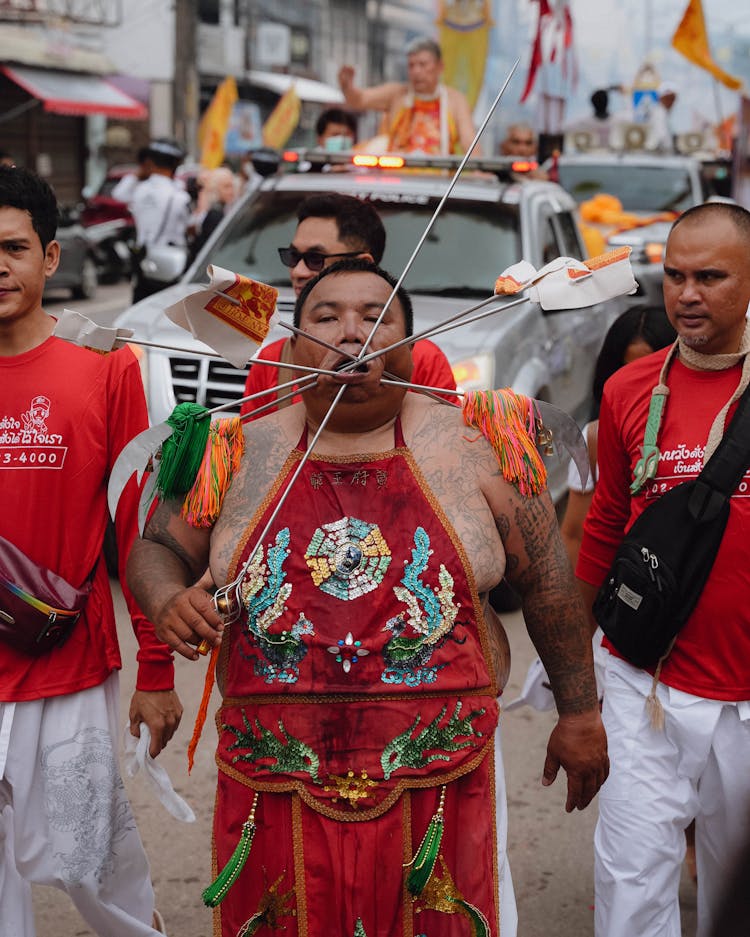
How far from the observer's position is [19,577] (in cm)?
362

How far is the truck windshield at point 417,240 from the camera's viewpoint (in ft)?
27.4

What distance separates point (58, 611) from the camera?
3.63 m

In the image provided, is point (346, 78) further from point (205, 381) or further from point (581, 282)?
point (581, 282)

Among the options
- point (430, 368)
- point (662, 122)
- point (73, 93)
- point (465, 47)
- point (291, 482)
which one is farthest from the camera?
point (73, 93)

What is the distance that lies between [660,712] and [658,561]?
40cm

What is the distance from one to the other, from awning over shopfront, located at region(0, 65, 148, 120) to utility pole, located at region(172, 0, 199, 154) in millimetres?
7444

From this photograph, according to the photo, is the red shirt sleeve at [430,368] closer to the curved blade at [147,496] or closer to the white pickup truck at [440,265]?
the curved blade at [147,496]

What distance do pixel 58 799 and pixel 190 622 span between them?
1068 mm

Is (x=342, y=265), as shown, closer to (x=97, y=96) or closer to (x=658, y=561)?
(x=658, y=561)

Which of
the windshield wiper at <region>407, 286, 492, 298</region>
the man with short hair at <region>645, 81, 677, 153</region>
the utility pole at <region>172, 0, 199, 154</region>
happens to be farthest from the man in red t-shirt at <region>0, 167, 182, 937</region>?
the utility pole at <region>172, 0, 199, 154</region>

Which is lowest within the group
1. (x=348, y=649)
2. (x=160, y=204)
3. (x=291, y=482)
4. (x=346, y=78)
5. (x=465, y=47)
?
(x=348, y=649)

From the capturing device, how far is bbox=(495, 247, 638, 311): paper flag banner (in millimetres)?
2994

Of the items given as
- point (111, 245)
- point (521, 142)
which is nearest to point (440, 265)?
point (521, 142)

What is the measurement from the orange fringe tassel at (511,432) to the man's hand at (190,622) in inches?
27.3
